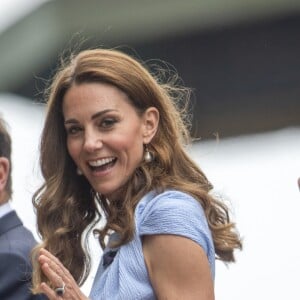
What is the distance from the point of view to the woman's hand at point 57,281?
313 centimetres

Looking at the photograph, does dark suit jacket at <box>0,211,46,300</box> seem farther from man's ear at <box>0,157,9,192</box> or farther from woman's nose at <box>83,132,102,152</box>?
woman's nose at <box>83,132,102,152</box>

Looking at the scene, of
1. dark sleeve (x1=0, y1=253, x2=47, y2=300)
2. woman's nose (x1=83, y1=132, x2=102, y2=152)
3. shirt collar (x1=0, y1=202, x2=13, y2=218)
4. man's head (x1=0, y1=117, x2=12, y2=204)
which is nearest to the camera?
woman's nose (x1=83, y1=132, x2=102, y2=152)

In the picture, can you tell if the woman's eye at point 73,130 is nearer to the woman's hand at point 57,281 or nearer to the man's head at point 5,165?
the woman's hand at point 57,281

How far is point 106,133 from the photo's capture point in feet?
10.9

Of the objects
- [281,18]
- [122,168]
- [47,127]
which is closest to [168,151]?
[122,168]

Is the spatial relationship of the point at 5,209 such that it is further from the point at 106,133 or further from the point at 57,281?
the point at 57,281

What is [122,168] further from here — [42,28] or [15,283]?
[42,28]

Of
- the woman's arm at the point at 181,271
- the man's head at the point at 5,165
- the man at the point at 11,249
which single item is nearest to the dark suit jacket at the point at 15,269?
the man at the point at 11,249

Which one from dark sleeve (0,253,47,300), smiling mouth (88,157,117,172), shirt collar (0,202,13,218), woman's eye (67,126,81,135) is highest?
woman's eye (67,126,81,135)

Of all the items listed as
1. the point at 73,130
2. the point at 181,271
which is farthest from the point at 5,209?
the point at 181,271

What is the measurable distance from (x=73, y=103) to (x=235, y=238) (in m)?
0.53

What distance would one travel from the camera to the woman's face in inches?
131

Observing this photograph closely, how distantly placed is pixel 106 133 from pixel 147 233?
0.30 metres

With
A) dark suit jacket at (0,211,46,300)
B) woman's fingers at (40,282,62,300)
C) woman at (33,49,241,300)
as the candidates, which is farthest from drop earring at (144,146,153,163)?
dark suit jacket at (0,211,46,300)
